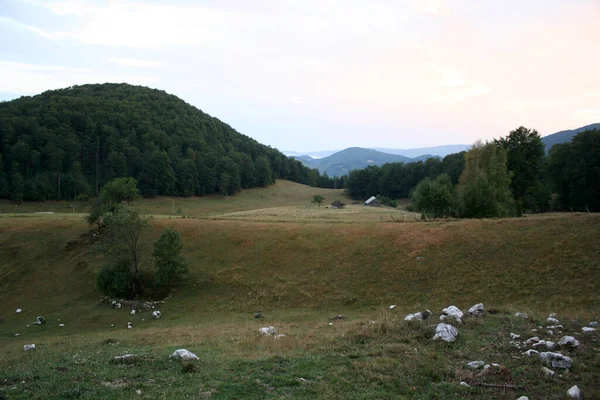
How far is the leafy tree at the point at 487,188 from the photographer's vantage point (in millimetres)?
53375

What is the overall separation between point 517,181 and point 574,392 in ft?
200

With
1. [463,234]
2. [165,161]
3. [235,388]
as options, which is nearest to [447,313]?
[235,388]

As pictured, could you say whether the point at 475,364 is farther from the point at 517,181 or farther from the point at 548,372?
the point at 517,181

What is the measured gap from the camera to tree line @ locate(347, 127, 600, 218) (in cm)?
5440

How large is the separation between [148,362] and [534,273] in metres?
27.7

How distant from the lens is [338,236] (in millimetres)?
42719

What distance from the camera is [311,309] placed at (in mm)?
31328

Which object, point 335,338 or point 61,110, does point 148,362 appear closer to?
point 335,338

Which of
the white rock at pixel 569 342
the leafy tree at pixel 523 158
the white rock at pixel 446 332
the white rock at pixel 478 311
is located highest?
the leafy tree at pixel 523 158

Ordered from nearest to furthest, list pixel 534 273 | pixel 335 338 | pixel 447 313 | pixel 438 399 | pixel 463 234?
pixel 438 399 → pixel 335 338 → pixel 447 313 → pixel 534 273 → pixel 463 234

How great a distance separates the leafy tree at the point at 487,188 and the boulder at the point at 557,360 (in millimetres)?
44238

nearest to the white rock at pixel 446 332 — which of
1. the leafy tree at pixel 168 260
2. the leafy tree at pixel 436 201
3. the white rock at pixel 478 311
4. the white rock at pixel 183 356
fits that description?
the white rock at pixel 478 311

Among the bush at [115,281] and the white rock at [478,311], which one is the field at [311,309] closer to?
the white rock at [478,311]

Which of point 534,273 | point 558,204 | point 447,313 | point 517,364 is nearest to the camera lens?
point 517,364
